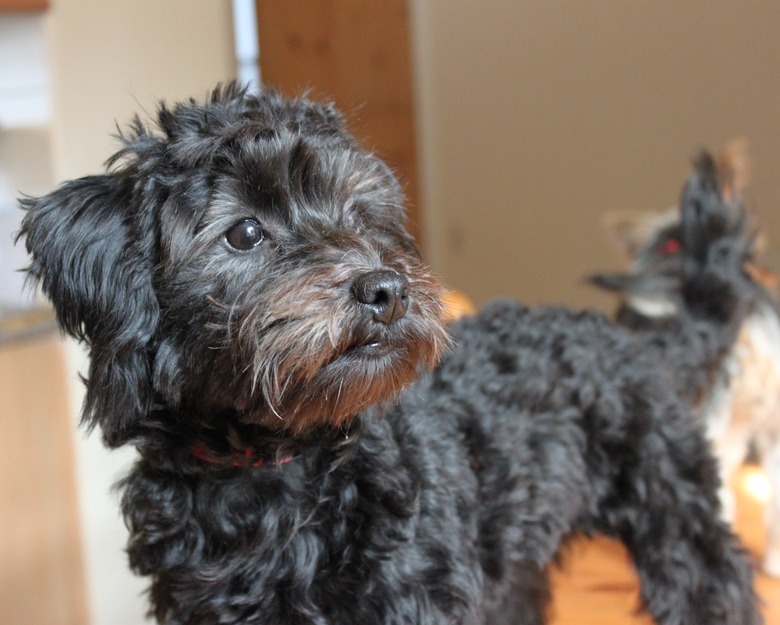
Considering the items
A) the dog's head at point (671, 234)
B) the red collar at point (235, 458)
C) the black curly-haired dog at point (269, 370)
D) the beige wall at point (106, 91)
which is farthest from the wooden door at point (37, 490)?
the dog's head at point (671, 234)

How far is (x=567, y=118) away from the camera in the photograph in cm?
502

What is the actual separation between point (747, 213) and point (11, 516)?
6.87ft

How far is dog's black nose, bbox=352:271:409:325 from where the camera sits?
1.09 m

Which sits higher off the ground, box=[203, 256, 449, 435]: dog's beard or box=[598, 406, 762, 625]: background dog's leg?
box=[203, 256, 449, 435]: dog's beard

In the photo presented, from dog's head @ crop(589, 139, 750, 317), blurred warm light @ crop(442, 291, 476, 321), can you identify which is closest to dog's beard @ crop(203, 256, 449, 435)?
blurred warm light @ crop(442, 291, 476, 321)

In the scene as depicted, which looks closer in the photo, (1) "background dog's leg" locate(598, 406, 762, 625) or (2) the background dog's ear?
(2) the background dog's ear

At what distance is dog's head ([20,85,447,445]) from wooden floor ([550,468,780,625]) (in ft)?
3.12

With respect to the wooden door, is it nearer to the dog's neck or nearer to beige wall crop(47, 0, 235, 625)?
beige wall crop(47, 0, 235, 625)

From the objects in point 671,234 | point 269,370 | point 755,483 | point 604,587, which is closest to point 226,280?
point 269,370

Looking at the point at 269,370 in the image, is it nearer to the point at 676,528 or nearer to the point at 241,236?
the point at 241,236

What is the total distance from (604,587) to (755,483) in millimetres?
954

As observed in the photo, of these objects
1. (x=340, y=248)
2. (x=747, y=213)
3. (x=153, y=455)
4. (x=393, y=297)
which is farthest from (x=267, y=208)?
(x=747, y=213)

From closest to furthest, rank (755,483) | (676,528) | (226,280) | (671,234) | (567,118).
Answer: (226,280) < (676,528) < (671,234) < (755,483) < (567,118)

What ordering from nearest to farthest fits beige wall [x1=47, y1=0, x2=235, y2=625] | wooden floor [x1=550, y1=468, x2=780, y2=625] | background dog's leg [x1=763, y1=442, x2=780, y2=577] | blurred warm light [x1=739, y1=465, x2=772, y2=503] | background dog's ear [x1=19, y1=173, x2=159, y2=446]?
1. background dog's ear [x1=19, y1=173, x2=159, y2=446]
2. wooden floor [x1=550, y1=468, x2=780, y2=625]
3. background dog's leg [x1=763, y1=442, x2=780, y2=577]
4. beige wall [x1=47, y1=0, x2=235, y2=625]
5. blurred warm light [x1=739, y1=465, x2=772, y2=503]
